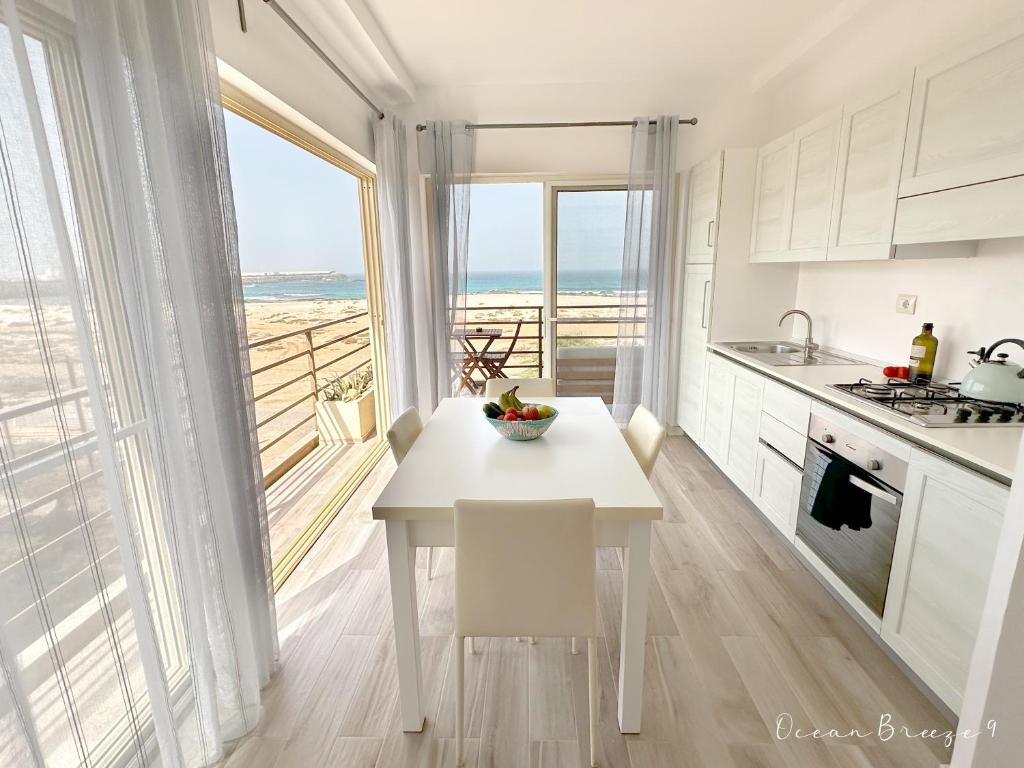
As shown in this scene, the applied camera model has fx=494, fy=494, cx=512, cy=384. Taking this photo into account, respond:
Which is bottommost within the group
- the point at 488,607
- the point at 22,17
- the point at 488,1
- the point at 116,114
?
the point at 488,607

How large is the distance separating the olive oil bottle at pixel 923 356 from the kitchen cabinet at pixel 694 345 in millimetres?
1352

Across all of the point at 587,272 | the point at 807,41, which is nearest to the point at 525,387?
the point at 587,272

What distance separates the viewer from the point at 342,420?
4.17 m

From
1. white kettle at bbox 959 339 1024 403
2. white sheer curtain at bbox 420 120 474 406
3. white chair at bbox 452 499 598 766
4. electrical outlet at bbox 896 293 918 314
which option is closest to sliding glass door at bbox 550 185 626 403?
white sheer curtain at bbox 420 120 474 406

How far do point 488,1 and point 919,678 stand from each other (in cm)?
343

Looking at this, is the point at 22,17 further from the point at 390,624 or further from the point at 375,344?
the point at 375,344

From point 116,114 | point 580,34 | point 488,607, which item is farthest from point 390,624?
point 580,34

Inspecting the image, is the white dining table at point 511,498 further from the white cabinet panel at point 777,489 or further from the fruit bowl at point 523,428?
the white cabinet panel at point 777,489

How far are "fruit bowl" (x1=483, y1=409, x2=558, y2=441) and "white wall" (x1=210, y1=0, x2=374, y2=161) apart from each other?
1691 mm

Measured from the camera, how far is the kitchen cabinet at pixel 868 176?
2090mm

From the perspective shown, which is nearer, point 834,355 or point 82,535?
point 82,535

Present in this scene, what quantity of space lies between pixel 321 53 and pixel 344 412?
256cm

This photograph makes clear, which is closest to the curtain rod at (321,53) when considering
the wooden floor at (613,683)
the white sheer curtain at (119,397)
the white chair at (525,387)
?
the white sheer curtain at (119,397)

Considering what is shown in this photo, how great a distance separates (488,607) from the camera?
4.47 feet
